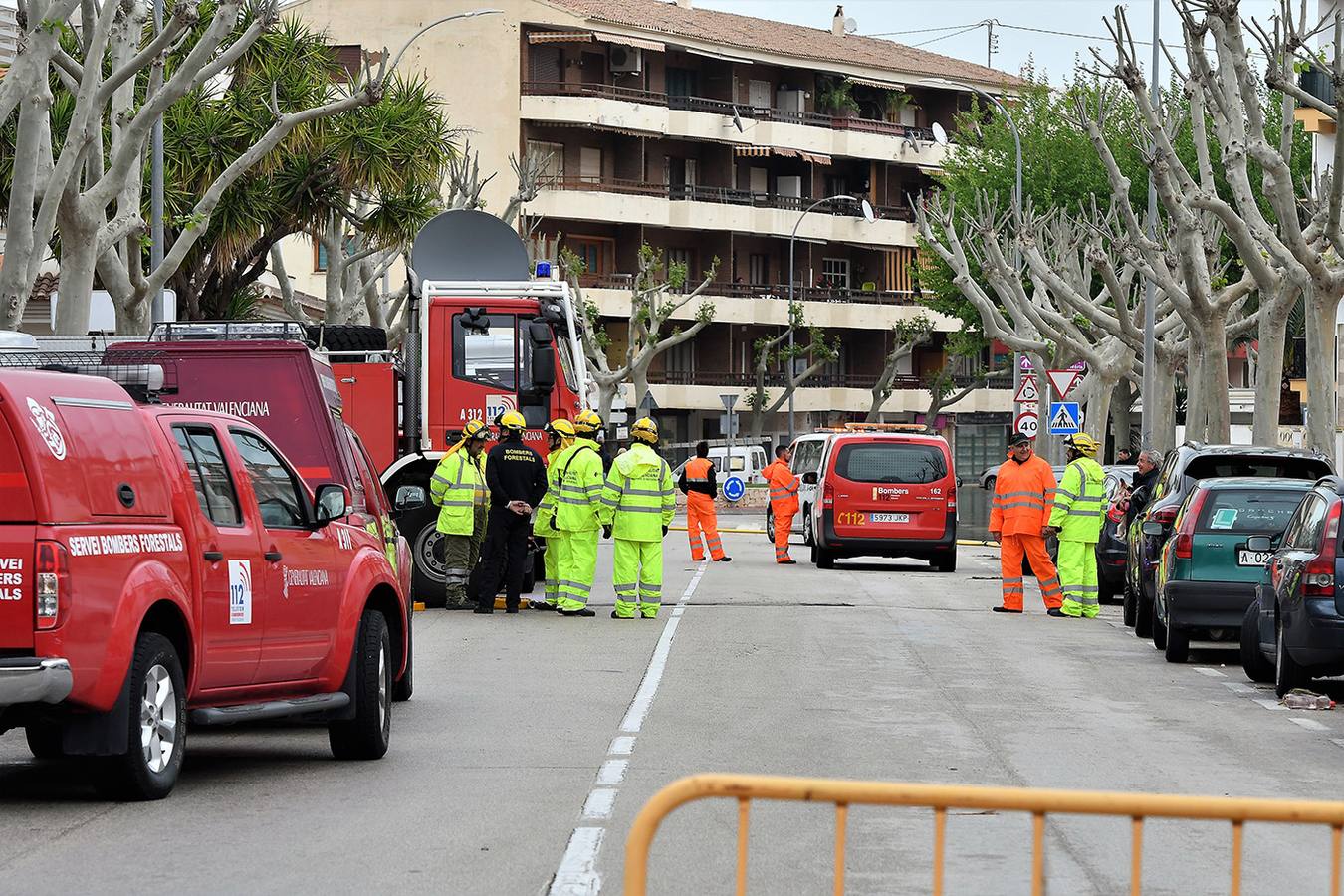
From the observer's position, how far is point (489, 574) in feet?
67.1

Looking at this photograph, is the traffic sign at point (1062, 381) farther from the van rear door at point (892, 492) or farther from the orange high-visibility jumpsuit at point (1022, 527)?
the orange high-visibility jumpsuit at point (1022, 527)

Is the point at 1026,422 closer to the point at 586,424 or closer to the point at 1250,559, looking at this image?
the point at 586,424

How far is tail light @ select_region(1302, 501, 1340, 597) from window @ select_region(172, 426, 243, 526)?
6.76 m

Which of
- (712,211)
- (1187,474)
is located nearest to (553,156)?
(712,211)

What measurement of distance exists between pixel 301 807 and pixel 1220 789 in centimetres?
409

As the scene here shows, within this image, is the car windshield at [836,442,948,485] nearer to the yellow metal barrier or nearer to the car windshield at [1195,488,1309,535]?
the car windshield at [1195,488,1309,535]

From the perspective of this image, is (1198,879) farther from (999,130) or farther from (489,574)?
(999,130)

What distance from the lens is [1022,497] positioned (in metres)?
22.1

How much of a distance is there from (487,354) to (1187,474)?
7.01 m

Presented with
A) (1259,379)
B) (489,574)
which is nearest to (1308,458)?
(489,574)

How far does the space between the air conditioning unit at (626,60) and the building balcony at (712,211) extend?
3576 millimetres

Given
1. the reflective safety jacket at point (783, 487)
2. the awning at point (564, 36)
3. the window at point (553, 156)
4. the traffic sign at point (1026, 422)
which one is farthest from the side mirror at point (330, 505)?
the awning at point (564, 36)

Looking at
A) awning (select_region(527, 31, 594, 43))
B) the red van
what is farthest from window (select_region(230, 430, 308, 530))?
→ awning (select_region(527, 31, 594, 43))

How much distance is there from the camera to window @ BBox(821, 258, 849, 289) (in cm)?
7644
